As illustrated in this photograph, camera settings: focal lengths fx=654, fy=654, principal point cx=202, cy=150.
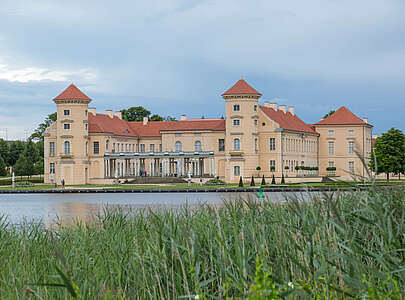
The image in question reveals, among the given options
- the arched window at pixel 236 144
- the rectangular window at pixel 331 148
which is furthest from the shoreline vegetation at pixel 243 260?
the rectangular window at pixel 331 148

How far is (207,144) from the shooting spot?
83.8m

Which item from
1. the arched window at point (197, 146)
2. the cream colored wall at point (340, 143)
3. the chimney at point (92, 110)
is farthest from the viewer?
the chimney at point (92, 110)

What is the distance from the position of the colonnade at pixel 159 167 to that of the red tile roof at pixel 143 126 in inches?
151

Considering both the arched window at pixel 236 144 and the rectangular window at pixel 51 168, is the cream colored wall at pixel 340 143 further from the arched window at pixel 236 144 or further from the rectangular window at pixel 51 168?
the rectangular window at pixel 51 168

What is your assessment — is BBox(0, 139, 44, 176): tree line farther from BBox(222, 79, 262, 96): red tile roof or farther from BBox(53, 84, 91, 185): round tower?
BBox(222, 79, 262, 96): red tile roof

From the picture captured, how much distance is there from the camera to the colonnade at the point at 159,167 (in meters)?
81.9

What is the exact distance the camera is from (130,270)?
7891 millimetres

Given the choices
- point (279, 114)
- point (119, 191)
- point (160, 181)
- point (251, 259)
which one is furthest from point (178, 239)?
point (279, 114)

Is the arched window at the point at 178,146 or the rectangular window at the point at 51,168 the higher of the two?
the arched window at the point at 178,146

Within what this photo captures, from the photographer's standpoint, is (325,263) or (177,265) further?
(177,265)

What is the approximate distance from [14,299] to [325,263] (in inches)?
127

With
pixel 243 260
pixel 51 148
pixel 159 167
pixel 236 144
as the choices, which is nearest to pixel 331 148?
pixel 236 144

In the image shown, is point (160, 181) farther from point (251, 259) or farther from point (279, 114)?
point (251, 259)

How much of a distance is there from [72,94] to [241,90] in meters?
20.8
